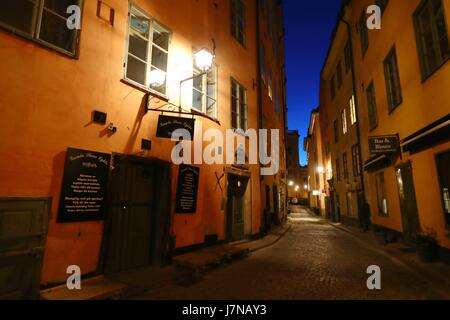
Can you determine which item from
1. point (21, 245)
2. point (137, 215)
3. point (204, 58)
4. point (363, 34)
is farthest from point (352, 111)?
point (21, 245)

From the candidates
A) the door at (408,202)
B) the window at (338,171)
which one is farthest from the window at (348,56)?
the door at (408,202)

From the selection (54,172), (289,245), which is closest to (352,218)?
(289,245)

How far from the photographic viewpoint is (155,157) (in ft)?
22.0

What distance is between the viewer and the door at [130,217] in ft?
18.6

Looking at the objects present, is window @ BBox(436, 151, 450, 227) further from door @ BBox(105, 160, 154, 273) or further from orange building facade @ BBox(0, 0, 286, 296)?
door @ BBox(105, 160, 154, 273)

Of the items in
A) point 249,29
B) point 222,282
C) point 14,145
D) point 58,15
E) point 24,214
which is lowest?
point 222,282

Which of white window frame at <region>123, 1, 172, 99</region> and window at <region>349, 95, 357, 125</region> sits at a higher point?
window at <region>349, 95, 357, 125</region>

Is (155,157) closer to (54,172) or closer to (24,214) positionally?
(54,172)

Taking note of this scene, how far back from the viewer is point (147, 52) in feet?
22.4

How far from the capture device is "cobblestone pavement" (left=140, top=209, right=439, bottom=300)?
15.8ft

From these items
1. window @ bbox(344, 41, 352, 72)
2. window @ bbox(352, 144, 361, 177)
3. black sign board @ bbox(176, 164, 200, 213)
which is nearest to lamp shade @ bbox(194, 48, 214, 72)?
black sign board @ bbox(176, 164, 200, 213)

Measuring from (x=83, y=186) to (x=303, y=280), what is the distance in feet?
15.9

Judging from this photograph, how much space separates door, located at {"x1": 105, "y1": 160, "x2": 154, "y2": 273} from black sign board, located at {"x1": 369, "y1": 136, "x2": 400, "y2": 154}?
7984mm

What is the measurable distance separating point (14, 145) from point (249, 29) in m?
11.8
